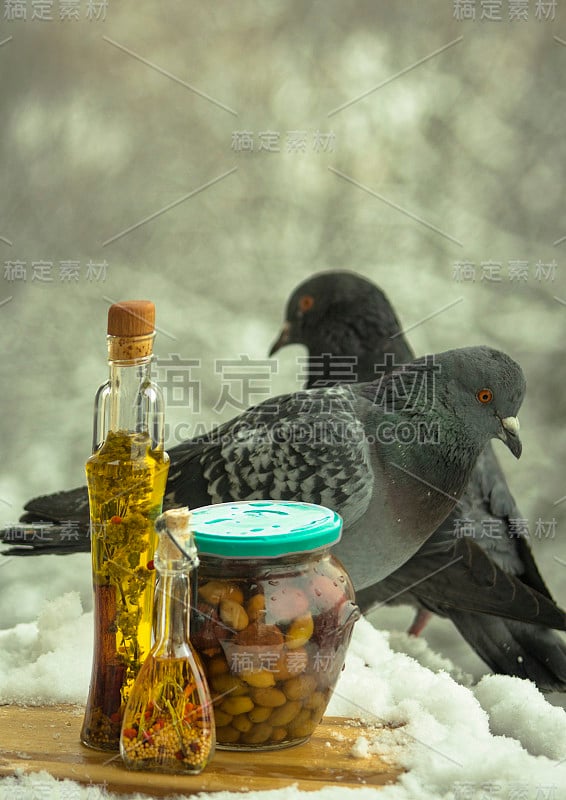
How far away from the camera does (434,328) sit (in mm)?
2506

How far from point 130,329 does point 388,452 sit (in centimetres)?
52

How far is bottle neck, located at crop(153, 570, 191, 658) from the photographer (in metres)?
1.02

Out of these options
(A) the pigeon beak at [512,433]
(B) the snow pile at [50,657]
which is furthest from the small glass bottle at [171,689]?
(A) the pigeon beak at [512,433]

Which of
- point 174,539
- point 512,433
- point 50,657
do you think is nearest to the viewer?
point 174,539

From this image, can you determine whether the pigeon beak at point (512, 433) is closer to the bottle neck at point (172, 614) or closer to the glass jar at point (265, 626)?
the glass jar at point (265, 626)

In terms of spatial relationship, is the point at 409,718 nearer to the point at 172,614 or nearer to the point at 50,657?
the point at 172,614

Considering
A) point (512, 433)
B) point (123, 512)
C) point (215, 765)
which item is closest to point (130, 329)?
point (123, 512)

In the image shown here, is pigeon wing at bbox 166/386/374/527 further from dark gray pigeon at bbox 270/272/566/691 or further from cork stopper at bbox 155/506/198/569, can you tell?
cork stopper at bbox 155/506/198/569

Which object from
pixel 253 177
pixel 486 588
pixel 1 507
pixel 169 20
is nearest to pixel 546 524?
pixel 486 588

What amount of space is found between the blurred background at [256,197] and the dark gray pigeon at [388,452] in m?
0.73

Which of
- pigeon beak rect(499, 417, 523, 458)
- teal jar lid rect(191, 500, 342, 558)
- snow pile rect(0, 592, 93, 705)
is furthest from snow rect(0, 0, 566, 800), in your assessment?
teal jar lid rect(191, 500, 342, 558)

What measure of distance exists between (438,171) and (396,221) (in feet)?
0.48

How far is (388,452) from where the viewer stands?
4.87 feet

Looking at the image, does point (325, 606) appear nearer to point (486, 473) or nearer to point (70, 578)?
point (486, 473)
